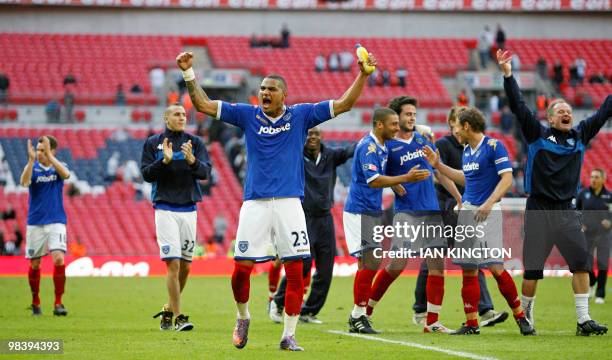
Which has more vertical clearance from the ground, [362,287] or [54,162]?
[54,162]

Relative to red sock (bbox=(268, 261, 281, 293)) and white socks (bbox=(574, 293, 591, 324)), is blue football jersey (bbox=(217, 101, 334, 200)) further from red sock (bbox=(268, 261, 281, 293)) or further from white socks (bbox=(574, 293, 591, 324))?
red sock (bbox=(268, 261, 281, 293))

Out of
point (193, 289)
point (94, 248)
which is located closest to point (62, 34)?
point (94, 248)

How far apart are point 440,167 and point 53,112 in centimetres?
2795

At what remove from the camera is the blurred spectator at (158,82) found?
136 feet

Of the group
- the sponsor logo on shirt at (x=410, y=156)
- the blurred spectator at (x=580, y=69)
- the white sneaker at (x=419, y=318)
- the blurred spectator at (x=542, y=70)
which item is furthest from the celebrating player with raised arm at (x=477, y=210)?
the blurred spectator at (x=580, y=69)

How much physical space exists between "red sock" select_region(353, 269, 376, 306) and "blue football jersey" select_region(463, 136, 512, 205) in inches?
57.0

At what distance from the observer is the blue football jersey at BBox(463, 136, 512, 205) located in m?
11.9

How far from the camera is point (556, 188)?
1178cm

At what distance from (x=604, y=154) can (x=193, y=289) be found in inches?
916

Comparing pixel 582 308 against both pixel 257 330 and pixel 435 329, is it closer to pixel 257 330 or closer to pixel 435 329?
pixel 435 329

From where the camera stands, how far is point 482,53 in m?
46.3

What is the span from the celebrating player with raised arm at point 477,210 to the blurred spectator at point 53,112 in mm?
28055

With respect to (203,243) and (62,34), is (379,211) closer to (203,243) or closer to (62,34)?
(203,243)

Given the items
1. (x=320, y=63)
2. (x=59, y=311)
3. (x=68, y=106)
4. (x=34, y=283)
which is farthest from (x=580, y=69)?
(x=59, y=311)
